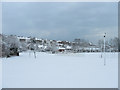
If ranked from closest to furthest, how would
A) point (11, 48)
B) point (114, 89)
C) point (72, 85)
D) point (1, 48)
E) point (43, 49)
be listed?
point (114, 89) → point (72, 85) → point (1, 48) → point (11, 48) → point (43, 49)

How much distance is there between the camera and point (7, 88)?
635 cm

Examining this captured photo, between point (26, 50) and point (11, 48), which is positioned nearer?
point (11, 48)

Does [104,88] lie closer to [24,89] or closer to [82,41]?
[24,89]

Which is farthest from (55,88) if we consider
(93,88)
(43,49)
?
(43,49)

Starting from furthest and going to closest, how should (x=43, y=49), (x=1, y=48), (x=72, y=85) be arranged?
(x=43, y=49), (x=1, y=48), (x=72, y=85)

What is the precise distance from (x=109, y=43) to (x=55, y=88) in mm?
56676

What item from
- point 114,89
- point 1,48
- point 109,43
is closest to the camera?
point 114,89

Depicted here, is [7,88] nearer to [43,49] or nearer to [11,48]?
[11,48]

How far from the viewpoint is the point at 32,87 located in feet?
21.4

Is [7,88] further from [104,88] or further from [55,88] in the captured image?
[104,88]

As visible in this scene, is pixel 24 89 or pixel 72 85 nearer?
pixel 24 89

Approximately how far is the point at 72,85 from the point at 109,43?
56.0 m

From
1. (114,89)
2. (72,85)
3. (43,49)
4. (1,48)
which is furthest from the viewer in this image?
(43,49)

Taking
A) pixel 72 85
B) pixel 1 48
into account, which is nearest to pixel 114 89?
pixel 72 85
